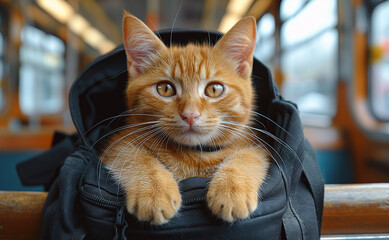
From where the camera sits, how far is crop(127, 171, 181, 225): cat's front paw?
1.69 feet

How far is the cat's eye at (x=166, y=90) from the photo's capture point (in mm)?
785

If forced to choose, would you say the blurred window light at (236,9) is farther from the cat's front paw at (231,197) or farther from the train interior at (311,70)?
the cat's front paw at (231,197)

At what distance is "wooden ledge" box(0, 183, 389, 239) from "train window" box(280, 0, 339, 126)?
1946 millimetres

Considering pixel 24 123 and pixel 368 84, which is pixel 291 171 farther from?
pixel 24 123

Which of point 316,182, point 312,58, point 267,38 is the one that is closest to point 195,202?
point 316,182

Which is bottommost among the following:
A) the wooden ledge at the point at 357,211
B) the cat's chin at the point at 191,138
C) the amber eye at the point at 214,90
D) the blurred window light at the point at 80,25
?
the wooden ledge at the point at 357,211

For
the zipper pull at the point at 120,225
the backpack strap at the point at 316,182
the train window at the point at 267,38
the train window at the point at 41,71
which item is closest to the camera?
the zipper pull at the point at 120,225

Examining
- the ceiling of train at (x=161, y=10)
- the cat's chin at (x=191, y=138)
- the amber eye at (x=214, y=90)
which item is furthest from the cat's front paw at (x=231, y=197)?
the ceiling of train at (x=161, y=10)

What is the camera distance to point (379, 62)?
184 cm

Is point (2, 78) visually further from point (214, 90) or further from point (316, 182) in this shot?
point (316, 182)

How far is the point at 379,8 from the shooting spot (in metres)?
1.78

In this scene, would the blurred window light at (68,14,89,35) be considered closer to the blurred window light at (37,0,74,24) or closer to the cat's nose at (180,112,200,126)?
the blurred window light at (37,0,74,24)

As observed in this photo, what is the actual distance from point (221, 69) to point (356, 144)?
1.67 meters

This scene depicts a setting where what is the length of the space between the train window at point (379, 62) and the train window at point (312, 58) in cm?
35
